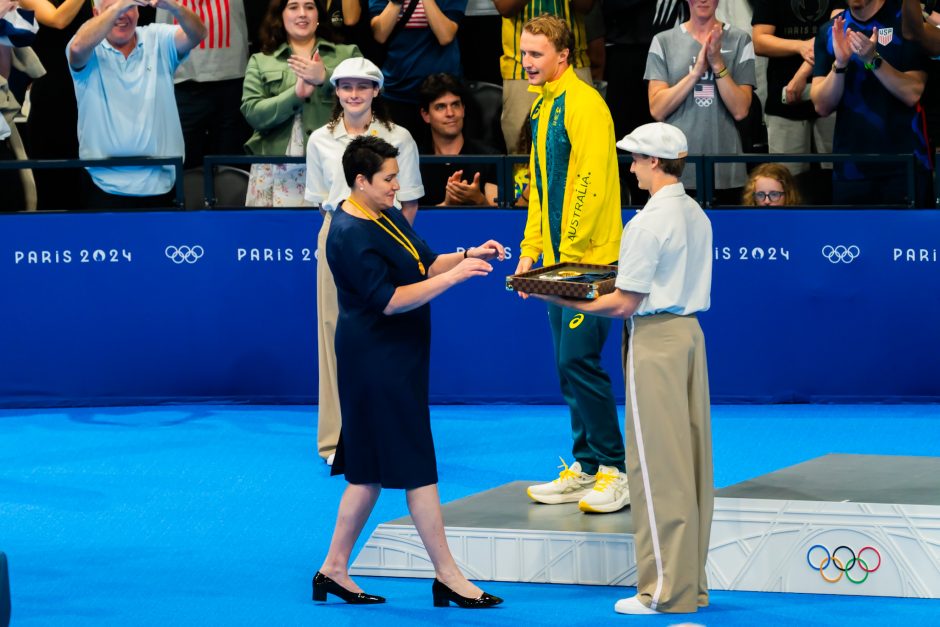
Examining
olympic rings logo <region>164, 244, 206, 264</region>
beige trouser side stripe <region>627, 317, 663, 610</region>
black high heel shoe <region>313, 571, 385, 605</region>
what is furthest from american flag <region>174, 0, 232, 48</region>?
beige trouser side stripe <region>627, 317, 663, 610</region>

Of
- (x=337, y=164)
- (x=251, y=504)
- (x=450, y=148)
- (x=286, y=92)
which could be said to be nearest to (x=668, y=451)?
(x=251, y=504)

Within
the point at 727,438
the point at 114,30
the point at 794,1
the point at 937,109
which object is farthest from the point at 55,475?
the point at 937,109

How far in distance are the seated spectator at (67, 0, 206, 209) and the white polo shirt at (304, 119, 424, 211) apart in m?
2.07

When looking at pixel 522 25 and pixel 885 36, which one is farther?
pixel 522 25

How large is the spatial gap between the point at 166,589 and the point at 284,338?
13.3ft

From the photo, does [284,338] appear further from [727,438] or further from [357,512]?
[357,512]

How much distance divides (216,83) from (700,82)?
333 centimetres

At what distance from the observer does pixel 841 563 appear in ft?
20.4

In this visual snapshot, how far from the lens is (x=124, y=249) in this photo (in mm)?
10445

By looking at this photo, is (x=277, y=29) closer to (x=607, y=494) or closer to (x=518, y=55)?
(x=518, y=55)

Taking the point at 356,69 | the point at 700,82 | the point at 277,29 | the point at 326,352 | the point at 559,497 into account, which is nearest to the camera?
the point at 559,497

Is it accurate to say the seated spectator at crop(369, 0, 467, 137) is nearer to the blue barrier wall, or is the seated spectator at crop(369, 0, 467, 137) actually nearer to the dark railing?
the dark railing

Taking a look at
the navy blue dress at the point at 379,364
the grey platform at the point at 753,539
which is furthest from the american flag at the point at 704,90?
the navy blue dress at the point at 379,364

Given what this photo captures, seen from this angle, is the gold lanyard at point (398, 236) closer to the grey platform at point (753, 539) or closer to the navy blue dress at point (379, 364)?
the navy blue dress at point (379, 364)
